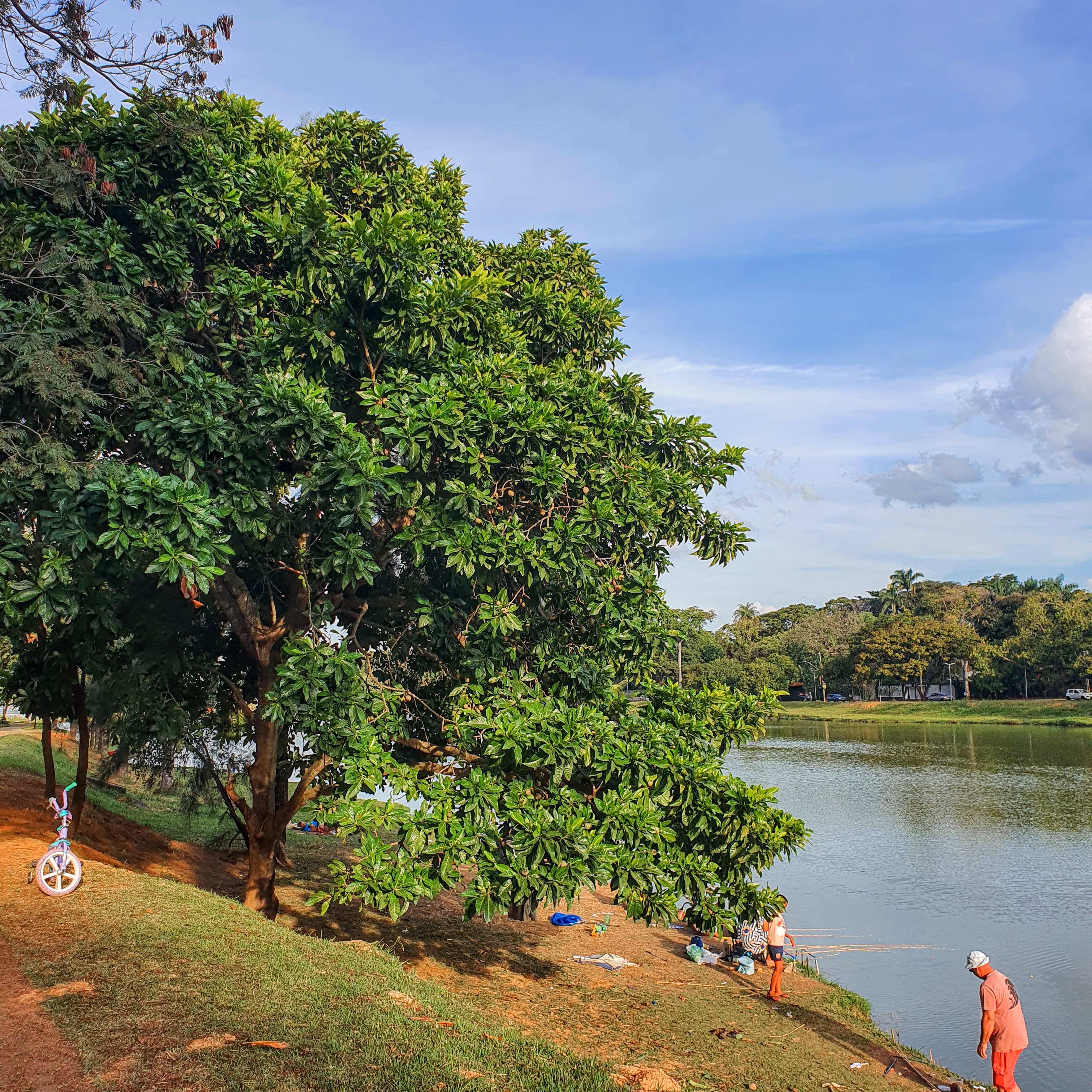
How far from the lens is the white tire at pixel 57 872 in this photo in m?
9.34

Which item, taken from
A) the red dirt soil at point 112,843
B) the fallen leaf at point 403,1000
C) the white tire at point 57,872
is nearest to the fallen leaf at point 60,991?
the white tire at point 57,872

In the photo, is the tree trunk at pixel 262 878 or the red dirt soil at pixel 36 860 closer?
the red dirt soil at pixel 36 860

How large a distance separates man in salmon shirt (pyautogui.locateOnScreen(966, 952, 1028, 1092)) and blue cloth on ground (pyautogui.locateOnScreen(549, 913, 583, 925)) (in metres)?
8.87

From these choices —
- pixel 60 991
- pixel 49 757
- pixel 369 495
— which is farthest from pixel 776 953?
pixel 49 757

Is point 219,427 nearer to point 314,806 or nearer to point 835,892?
point 314,806

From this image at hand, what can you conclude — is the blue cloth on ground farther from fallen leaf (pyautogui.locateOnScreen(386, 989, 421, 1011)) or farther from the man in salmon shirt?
the man in salmon shirt

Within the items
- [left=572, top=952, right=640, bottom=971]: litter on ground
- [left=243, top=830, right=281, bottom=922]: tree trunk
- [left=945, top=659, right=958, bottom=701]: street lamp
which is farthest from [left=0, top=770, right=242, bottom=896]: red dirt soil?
[left=945, top=659, right=958, bottom=701]: street lamp

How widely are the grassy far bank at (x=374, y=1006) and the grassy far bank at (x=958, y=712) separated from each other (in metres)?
51.7

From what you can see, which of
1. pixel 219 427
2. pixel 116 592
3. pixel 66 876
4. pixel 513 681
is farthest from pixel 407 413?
pixel 66 876

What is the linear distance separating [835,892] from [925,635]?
54.5 m

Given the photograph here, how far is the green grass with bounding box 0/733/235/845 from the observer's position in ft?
65.2

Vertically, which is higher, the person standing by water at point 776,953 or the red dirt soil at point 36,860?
the red dirt soil at point 36,860

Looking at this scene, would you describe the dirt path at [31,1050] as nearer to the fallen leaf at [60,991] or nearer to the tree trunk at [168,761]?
the fallen leaf at [60,991]

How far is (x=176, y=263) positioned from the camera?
995 centimetres
